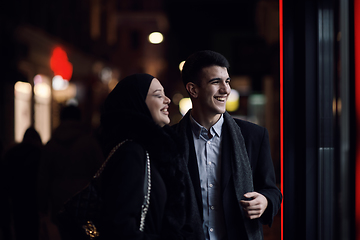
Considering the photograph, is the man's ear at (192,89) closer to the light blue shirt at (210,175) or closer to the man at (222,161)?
the man at (222,161)

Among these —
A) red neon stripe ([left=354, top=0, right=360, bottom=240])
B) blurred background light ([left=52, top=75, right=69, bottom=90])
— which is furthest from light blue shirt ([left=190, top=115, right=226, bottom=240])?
blurred background light ([left=52, top=75, right=69, bottom=90])

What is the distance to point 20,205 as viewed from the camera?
4.64 m

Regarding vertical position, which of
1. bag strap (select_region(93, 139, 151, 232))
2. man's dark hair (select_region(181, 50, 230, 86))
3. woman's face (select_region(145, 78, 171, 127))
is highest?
man's dark hair (select_region(181, 50, 230, 86))

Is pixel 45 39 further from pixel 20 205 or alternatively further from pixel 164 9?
pixel 164 9

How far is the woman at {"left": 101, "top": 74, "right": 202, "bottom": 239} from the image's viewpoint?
1.75 meters

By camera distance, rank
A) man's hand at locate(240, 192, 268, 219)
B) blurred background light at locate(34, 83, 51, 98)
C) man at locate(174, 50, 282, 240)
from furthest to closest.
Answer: blurred background light at locate(34, 83, 51, 98) → man at locate(174, 50, 282, 240) → man's hand at locate(240, 192, 268, 219)

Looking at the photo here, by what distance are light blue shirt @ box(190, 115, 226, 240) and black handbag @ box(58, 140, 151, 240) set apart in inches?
19.5

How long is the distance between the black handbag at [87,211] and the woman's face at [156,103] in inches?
9.6

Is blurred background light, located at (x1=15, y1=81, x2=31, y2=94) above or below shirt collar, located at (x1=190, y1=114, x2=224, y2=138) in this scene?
above

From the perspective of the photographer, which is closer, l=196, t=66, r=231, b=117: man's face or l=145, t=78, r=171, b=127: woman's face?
l=145, t=78, r=171, b=127: woman's face

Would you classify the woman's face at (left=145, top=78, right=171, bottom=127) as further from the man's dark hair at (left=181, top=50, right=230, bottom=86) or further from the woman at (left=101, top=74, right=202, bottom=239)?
the man's dark hair at (left=181, top=50, right=230, bottom=86)

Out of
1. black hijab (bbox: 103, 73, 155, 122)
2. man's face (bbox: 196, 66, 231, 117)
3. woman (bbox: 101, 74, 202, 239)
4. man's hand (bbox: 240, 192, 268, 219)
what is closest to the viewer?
woman (bbox: 101, 74, 202, 239)

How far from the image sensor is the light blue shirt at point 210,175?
2.21m

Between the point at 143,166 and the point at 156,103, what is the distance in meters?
0.35
